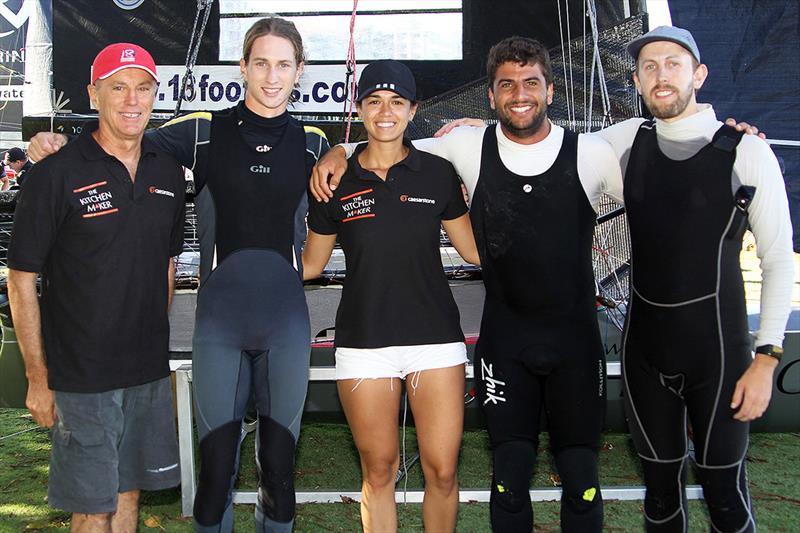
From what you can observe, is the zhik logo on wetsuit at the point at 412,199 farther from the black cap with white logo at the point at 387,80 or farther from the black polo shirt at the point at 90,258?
the black polo shirt at the point at 90,258

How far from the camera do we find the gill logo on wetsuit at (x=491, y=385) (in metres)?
2.54

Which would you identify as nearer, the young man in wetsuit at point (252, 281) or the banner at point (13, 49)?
the young man in wetsuit at point (252, 281)

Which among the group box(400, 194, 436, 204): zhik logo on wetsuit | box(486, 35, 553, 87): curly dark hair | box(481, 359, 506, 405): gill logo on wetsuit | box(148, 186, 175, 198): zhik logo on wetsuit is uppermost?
box(486, 35, 553, 87): curly dark hair

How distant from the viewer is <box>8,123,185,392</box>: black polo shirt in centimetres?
223

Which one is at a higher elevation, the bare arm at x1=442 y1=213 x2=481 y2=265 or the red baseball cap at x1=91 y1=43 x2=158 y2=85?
the red baseball cap at x1=91 y1=43 x2=158 y2=85

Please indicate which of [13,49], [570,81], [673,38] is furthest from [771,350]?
[13,49]

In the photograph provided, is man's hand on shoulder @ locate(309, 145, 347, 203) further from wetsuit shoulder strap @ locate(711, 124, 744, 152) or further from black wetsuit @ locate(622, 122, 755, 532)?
wetsuit shoulder strap @ locate(711, 124, 744, 152)

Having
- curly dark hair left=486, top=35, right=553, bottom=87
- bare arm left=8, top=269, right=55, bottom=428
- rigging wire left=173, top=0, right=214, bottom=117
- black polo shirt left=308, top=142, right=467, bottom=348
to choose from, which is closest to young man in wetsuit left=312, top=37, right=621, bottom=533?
curly dark hair left=486, top=35, right=553, bottom=87

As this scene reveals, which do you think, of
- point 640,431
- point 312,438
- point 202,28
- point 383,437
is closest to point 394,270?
point 383,437

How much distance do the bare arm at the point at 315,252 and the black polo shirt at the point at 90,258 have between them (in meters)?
0.53

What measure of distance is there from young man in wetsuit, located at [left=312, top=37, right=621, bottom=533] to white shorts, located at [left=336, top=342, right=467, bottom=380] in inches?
8.3

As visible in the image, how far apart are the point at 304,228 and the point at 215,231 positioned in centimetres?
30

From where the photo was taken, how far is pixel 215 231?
8.21 ft

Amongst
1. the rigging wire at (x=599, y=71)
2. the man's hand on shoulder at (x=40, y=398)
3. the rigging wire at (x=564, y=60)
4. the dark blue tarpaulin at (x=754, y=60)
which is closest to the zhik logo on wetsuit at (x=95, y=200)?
the man's hand on shoulder at (x=40, y=398)
